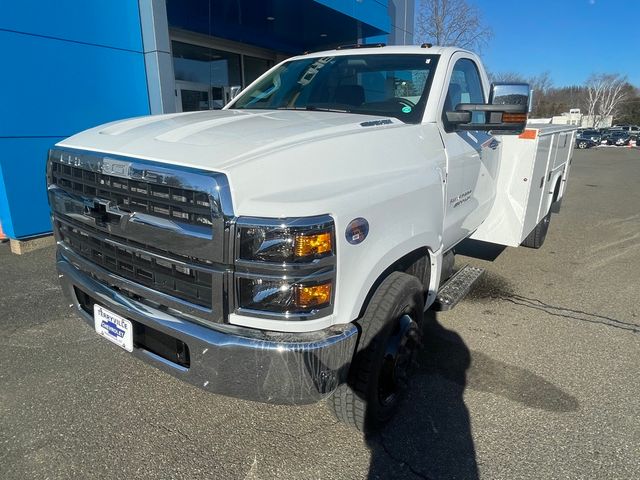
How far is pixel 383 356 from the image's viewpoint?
226 centimetres

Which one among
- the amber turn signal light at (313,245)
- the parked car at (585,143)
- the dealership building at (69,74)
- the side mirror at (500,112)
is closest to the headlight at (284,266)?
the amber turn signal light at (313,245)

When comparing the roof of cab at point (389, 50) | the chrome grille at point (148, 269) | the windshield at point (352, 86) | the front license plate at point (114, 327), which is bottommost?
the front license plate at point (114, 327)

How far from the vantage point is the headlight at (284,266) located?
5.68 feet

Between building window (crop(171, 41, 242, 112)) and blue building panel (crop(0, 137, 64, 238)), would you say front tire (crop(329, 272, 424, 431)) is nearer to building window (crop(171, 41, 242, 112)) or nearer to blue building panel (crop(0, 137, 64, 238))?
blue building panel (crop(0, 137, 64, 238))

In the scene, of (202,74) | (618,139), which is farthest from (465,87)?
(618,139)

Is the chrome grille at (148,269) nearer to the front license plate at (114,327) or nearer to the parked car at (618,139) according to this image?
the front license plate at (114,327)

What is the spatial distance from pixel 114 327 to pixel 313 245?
4.03 feet

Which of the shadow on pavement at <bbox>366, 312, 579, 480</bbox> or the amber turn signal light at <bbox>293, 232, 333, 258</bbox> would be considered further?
the shadow on pavement at <bbox>366, 312, 579, 480</bbox>

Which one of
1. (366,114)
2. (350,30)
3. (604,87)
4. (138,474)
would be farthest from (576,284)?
(604,87)

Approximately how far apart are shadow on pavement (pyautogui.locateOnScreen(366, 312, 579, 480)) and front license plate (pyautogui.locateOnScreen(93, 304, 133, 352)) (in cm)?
137

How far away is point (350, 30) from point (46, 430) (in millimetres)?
11277

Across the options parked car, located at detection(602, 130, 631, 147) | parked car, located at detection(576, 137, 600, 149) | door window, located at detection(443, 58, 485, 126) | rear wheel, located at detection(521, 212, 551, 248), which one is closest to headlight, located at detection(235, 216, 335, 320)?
door window, located at detection(443, 58, 485, 126)

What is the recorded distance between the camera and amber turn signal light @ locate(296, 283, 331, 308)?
5.91ft

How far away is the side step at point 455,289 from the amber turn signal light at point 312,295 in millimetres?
1592
